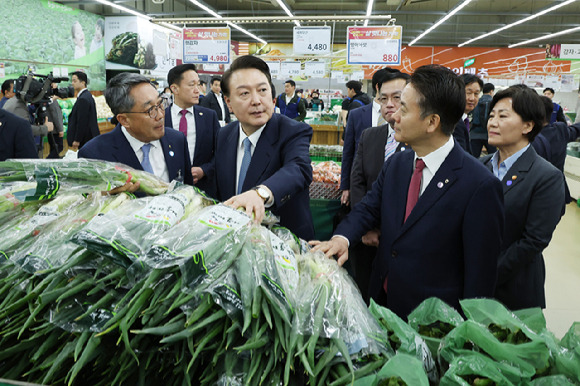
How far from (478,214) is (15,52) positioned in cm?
1259

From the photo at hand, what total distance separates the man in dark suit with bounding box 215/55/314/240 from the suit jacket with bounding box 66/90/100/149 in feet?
16.7

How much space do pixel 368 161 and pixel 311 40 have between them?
7.21m

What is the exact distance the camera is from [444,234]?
1.79 metres

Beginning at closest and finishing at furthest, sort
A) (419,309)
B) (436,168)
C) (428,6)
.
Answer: (419,309) → (436,168) → (428,6)

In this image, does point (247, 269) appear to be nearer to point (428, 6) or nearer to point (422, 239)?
point (422, 239)

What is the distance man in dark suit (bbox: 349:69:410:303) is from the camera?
3.25m

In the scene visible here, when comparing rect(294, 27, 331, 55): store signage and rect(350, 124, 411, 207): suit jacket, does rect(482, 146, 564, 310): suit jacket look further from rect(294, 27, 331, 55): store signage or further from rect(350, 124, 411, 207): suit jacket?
rect(294, 27, 331, 55): store signage

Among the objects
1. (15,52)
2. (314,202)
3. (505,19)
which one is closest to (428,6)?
(505,19)

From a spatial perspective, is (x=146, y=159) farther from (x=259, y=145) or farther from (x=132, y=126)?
(x=259, y=145)

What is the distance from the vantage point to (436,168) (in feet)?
6.01

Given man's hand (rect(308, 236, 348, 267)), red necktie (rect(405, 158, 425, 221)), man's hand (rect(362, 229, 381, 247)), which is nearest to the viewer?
man's hand (rect(308, 236, 348, 267))

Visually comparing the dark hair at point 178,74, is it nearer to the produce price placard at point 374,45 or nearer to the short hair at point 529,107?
the short hair at point 529,107

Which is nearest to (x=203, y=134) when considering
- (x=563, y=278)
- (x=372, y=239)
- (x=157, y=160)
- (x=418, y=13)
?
(x=157, y=160)

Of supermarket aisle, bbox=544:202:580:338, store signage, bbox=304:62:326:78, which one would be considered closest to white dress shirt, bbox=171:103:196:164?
supermarket aisle, bbox=544:202:580:338
